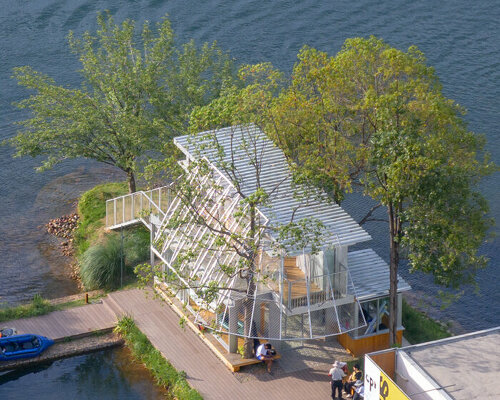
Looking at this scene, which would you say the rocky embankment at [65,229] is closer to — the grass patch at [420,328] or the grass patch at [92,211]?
the grass patch at [92,211]

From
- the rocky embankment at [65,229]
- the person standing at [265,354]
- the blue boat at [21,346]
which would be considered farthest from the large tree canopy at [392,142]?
the rocky embankment at [65,229]

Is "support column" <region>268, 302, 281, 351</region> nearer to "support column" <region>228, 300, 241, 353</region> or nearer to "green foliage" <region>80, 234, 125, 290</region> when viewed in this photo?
"support column" <region>228, 300, 241, 353</region>

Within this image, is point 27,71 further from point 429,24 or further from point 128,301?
point 429,24

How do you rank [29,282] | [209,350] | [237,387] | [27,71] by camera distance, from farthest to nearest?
1. [27,71]
2. [29,282]
3. [209,350]
4. [237,387]

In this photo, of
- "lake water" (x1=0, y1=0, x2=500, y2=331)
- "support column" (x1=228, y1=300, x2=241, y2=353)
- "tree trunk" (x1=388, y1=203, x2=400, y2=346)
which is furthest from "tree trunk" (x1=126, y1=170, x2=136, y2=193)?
"tree trunk" (x1=388, y1=203, x2=400, y2=346)

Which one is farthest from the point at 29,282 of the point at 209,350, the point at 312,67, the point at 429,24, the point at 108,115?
the point at 429,24
